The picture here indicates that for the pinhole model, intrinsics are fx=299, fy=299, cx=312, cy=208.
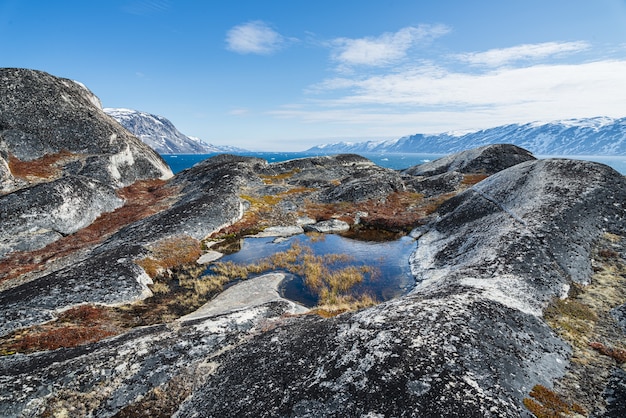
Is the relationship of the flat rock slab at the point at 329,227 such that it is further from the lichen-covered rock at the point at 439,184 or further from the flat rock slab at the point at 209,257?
the lichen-covered rock at the point at 439,184

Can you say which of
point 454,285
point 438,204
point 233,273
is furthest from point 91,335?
point 438,204

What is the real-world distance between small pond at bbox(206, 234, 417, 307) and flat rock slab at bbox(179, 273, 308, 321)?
1381 millimetres

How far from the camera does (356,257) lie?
126 ft

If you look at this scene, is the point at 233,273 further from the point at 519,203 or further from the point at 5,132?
the point at 5,132

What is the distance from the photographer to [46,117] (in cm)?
6494

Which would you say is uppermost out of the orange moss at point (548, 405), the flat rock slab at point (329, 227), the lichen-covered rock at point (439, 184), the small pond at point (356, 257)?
the lichen-covered rock at point (439, 184)

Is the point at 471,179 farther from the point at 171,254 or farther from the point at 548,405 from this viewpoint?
the point at 548,405

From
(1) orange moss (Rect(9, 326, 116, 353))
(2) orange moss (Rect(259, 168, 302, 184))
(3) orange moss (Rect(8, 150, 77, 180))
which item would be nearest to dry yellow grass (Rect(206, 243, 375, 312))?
(1) orange moss (Rect(9, 326, 116, 353))

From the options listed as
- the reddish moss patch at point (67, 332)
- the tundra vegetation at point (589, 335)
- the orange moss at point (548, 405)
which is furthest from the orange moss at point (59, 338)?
the tundra vegetation at point (589, 335)

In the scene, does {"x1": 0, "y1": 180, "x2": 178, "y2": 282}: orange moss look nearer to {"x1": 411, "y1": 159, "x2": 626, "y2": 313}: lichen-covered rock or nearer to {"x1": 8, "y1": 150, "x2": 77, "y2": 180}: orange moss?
{"x1": 8, "y1": 150, "x2": 77, "y2": 180}: orange moss

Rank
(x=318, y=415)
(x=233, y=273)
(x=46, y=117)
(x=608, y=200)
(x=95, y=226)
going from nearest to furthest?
(x=318, y=415) → (x=608, y=200) → (x=233, y=273) → (x=95, y=226) → (x=46, y=117)

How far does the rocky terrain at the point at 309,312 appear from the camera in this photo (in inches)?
507

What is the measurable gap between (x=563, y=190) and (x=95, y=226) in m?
64.4

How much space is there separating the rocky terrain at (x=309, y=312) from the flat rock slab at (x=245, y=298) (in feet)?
0.75
